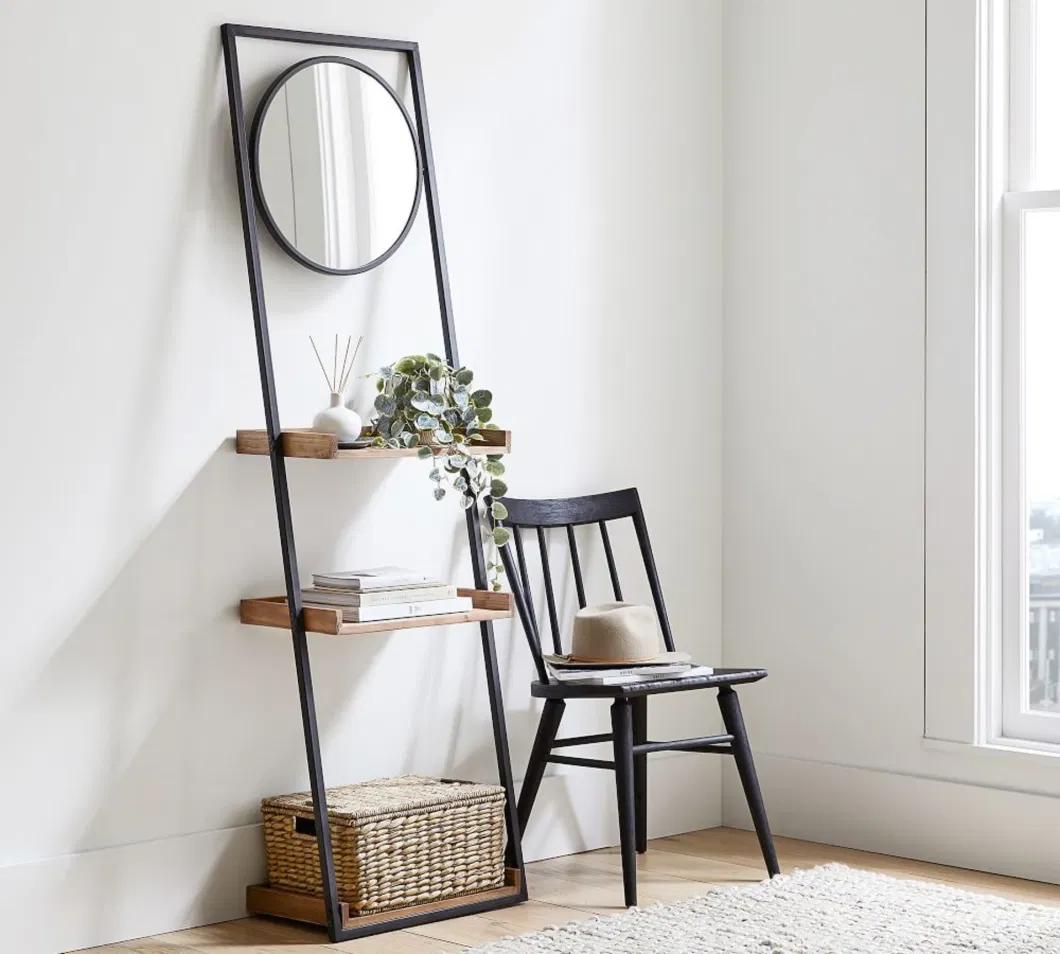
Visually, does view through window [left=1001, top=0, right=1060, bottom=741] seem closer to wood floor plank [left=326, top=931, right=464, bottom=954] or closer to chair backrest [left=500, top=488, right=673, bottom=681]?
chair backrest [left=500, top=488, right=673, bottom=681]

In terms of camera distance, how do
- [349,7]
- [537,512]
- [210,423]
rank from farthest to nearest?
[537,512] → [349,7] → [210,423]

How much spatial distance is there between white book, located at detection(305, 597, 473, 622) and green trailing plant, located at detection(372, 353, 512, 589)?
0.52 ft

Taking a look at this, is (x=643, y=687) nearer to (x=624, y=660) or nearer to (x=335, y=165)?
(x=624, y=660)

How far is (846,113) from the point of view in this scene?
3.90 metres

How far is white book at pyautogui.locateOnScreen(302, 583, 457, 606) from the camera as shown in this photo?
3.08m

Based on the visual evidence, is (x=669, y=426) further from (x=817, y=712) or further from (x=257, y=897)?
(x=257, y=897)

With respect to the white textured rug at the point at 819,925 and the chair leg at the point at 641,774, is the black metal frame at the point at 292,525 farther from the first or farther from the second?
the chair leg at the point at 641,774

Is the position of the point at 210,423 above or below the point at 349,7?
below

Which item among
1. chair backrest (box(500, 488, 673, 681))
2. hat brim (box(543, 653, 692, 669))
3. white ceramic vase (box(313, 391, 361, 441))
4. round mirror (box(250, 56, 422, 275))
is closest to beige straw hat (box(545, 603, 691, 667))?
hat brim (box(543, 653, 692, 669))

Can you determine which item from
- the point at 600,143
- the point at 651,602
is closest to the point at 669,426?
the point at 651,602

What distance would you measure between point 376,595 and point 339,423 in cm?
35

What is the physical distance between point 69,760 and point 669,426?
5.80 ft

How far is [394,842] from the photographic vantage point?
309 centimetres

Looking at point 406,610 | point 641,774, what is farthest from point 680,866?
point 406,610
